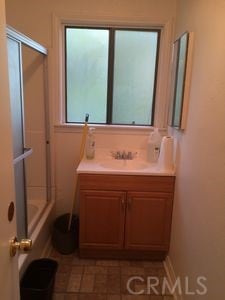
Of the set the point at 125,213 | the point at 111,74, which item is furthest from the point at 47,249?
the point at 111,74

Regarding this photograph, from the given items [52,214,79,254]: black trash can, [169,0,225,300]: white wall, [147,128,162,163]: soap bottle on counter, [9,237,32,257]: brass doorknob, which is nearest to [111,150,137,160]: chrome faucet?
[147,128,162,163]: soap bottle on counter

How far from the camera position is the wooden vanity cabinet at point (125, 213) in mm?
2051

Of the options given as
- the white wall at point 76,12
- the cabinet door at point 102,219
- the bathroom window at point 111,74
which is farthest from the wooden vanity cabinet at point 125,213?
the white wall at point 76,12

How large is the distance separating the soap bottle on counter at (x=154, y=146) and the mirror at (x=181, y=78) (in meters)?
0.27

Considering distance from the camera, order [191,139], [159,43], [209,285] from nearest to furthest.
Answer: [209,285], [191,139], [159,43]

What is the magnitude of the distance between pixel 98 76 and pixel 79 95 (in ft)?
0.89

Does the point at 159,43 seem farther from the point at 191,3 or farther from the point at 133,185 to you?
the point at 133,185

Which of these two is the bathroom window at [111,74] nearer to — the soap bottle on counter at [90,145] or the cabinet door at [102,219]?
the soap bottle on counter at [90,145]

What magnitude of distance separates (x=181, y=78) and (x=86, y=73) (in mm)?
1001

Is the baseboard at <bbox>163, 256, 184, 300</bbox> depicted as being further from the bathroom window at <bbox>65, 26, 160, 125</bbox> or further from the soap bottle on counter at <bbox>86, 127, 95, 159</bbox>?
the bathroom window at <bbox>65, 26, 160, 125</bbox>

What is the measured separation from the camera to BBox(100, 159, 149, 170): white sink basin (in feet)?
7.43

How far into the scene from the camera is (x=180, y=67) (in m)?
1.91

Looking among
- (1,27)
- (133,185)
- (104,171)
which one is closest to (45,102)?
(104,171)

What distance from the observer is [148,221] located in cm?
211
